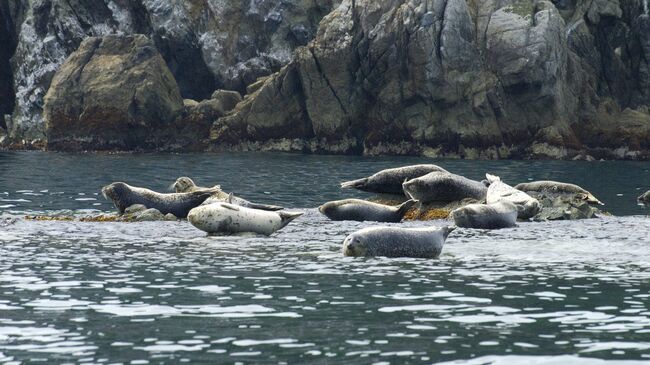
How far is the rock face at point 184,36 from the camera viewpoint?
86.8m

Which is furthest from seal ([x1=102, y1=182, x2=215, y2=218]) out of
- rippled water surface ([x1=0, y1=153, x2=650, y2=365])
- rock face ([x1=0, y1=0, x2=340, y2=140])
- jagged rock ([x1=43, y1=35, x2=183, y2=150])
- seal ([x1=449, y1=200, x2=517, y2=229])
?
rock face ([x1=0, y1=0, x2=340, y2=140])

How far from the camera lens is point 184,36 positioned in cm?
8731

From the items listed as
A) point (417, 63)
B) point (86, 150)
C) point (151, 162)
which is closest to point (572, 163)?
point (417, 63)

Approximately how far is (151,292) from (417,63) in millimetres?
58691

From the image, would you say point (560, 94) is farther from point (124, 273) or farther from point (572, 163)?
point (124, 273)

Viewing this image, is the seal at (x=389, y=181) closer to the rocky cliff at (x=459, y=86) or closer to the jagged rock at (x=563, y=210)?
the jagged rock at (x=563, y=210)

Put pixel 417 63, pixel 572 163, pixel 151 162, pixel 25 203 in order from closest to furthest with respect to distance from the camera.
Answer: pixel 25 203 < pixel 151 162 < pixel 572 163 < pixel 417 63

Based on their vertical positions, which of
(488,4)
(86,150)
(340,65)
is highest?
(488,4)

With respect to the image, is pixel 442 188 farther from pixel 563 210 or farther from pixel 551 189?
pixel 551 189

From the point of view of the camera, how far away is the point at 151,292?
14773mm

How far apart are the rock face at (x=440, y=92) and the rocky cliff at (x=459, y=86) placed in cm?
7

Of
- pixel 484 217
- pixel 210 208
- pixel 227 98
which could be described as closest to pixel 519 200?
pixel 484 217

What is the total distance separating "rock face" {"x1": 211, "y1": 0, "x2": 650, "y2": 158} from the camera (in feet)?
234

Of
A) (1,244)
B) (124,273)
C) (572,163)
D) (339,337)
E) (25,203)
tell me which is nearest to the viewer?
(339,337)
